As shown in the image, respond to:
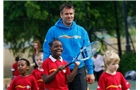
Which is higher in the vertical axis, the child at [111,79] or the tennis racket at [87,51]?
the tennis racket at [87,51]

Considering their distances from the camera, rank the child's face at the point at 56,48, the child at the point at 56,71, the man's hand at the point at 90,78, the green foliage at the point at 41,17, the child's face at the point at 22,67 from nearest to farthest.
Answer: the child at the point at 56,71 < the child's face at the point at 56,48 < the man's hand at the point at 90,78 < the child's face at the point at 22,67 < the green foliage at the point at 41,17

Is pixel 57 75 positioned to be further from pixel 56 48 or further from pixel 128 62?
pixel 128 62

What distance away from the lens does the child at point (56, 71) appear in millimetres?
5605

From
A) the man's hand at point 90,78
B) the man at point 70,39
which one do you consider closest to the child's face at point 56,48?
the man at point 70,39

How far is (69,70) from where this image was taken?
19.0 feet

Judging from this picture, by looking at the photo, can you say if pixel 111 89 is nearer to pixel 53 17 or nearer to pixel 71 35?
pixel 71 35

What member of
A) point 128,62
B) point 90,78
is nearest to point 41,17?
point 128,62

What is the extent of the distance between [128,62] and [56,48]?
13.4 metres

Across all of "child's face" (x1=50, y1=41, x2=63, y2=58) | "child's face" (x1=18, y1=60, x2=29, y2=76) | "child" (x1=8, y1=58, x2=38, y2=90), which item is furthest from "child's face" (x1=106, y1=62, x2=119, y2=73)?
"child's face" (x1=18, y1=60, x2=29, y2=76)

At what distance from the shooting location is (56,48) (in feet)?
18.8

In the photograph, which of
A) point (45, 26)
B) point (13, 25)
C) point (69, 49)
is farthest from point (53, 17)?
point (69, 49)

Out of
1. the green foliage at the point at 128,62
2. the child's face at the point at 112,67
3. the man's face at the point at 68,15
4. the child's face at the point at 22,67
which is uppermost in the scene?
the man's face at the point at 68,15

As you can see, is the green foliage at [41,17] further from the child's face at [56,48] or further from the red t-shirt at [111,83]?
the child's face at [56,48]

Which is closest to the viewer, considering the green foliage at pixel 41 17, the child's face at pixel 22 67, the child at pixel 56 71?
the child at pixel 56 71
